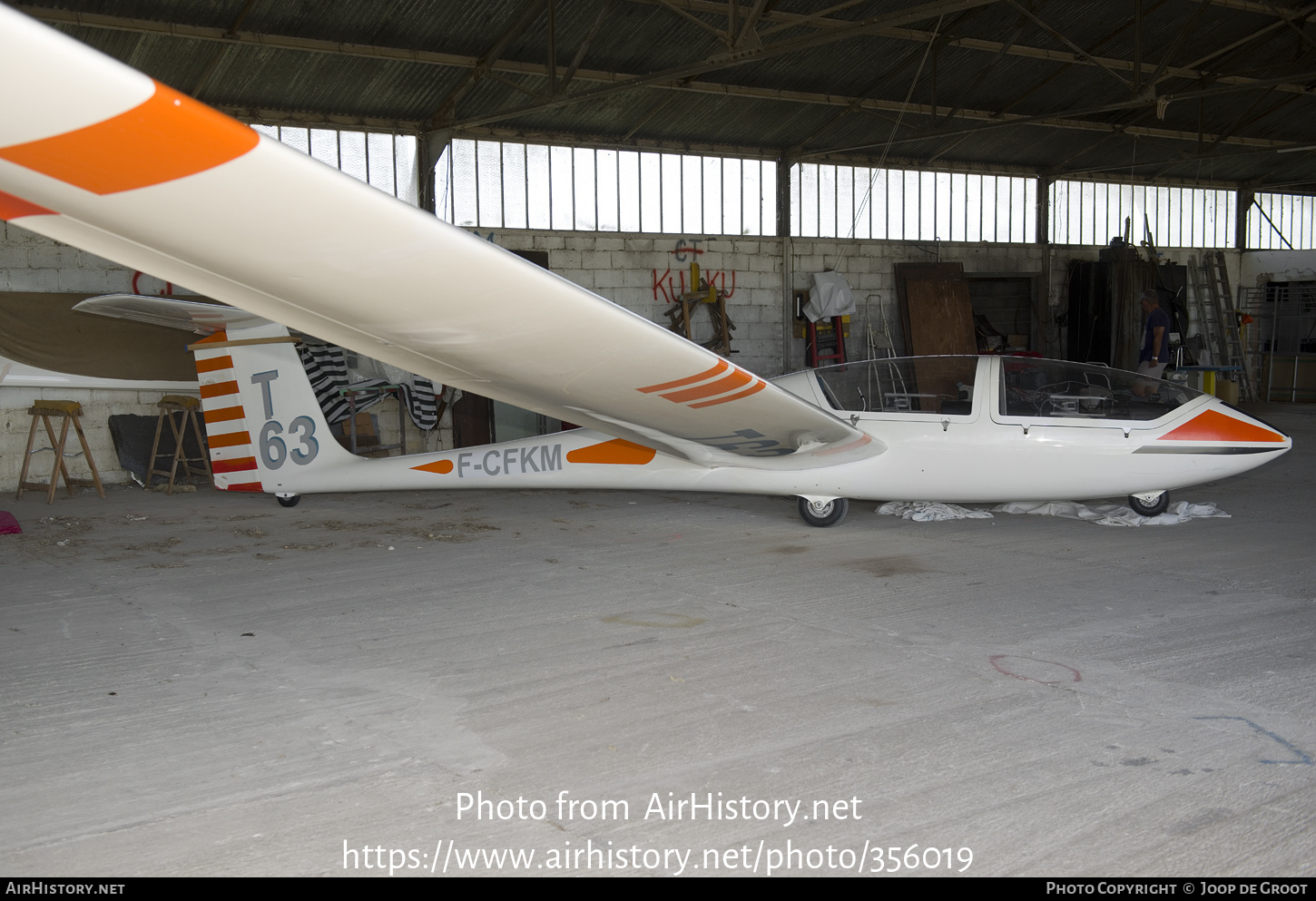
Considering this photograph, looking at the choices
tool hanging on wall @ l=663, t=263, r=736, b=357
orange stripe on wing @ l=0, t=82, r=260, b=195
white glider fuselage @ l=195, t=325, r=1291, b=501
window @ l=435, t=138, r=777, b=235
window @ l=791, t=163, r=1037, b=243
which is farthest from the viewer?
window @ l=791, t=163, r=1037, b=243

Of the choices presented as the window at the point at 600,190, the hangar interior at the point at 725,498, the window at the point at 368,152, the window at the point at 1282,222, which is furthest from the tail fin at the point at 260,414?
the window at the point at 1282,222

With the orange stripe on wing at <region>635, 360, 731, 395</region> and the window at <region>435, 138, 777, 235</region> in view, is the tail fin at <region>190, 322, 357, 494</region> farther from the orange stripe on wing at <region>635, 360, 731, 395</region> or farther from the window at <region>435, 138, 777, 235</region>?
the window at <region>435, 138, 777, 235</region>

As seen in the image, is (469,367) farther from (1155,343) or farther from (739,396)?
(1155,343)

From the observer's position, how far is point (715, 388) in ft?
18.0

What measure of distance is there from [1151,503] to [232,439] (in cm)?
722

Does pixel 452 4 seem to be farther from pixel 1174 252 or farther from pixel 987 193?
pixel 1174 252

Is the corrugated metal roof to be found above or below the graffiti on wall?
above

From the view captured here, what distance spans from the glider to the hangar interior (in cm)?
36

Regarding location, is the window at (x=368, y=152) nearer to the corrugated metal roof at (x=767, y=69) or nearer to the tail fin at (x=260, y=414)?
the corrugated metal roof at (x=767, y=69)

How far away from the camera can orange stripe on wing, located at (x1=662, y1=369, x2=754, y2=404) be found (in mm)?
5367

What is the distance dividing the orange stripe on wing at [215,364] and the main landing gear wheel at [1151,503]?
702 centimetres

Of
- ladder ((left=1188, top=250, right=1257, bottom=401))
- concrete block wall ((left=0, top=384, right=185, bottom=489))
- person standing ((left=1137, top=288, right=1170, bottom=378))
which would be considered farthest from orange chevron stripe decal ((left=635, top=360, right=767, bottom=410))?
ladder ((left=1188, top=250, right=1257, bottom=401))

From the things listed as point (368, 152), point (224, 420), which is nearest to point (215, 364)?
point (224, 420)

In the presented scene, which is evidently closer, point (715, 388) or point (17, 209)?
point (17, 209)
